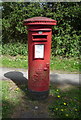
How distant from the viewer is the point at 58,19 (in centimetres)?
791

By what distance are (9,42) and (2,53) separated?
4.76ft

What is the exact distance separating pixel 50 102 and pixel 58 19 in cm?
540

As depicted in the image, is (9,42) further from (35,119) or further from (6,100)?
(35,119)

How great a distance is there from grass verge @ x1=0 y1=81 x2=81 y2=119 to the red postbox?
244 mm

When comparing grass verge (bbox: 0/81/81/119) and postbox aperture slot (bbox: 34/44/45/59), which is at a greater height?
postbox aperture slot (bbox: 34/44/45/59)

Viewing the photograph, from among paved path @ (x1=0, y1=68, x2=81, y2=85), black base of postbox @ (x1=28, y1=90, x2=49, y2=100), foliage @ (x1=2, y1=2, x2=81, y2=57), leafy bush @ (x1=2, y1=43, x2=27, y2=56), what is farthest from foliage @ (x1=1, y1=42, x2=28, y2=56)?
black base of postbox @ (x1=28, y1=90, x2=49, y2=100)

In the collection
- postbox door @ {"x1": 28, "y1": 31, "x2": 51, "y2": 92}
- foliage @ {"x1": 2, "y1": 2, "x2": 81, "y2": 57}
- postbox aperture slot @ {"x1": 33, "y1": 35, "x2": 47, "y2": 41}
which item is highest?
foliage @ {"x1": 2, "y1": 2, "x2": 81, "y2": 57}

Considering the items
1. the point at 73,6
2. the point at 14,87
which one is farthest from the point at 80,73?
the point at 73,6

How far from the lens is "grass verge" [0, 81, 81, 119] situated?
9.91 feet

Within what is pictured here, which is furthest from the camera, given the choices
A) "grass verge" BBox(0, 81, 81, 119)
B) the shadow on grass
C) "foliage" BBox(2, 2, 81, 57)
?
"foliage" BBox(2, 2, 81, 57)

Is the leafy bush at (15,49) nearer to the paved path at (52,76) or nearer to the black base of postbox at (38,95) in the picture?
the paved path at (52,76)

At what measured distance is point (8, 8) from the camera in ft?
28.6

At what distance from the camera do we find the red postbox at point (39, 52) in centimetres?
318

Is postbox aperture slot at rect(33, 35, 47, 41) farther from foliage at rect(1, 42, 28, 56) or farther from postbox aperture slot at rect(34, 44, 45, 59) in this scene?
foliage at rect(1, 42, 28, 56)
